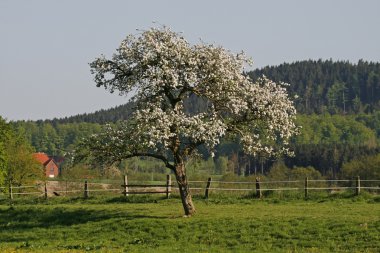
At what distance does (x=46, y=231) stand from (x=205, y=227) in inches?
401

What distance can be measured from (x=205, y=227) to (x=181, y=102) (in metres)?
8.39

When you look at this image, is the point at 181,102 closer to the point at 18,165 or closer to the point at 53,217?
the point at 53,217

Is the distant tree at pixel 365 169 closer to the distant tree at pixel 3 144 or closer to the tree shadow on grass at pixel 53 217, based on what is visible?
the distant tree at pixel 3 144

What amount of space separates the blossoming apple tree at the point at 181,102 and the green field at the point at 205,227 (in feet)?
11.8

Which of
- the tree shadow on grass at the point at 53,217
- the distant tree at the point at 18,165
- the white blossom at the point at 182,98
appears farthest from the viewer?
the distant tree at the point at 18,165

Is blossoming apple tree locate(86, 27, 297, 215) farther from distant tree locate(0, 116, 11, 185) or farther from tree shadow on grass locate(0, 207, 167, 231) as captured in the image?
distant tree locate(0, 116, 11, 185)

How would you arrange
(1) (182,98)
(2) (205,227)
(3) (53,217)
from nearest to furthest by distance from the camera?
(2) (205,227) → (1) (182,98) → (3) (53,217)

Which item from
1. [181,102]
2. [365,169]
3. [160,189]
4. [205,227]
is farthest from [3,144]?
[365,169]

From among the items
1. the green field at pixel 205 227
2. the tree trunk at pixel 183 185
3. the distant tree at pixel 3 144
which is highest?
the distant tree at pixel 3 144

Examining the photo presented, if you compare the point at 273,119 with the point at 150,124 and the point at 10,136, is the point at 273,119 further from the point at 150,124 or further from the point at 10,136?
the point at 10,136

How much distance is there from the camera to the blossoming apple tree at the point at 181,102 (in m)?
34.8

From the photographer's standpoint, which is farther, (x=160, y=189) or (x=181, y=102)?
(x=160, y=189)

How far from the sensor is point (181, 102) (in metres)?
37.5

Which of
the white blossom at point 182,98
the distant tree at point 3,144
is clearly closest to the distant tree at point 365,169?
the distant tree at point 3,144
